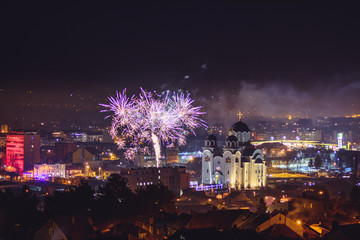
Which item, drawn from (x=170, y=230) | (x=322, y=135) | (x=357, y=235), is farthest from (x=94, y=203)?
(x=322, y=135)

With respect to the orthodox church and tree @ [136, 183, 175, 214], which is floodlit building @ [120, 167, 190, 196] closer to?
the orthodox church

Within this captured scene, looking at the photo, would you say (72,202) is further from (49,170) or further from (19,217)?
(49,170)

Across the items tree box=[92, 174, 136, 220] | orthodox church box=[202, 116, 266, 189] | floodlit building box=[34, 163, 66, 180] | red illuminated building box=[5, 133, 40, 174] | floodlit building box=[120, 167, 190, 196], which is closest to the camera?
tree box=[92, 174, 136, 220]

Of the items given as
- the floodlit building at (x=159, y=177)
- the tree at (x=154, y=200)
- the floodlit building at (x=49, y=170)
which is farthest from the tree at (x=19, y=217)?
the floodlit building at (x=49, y=170)

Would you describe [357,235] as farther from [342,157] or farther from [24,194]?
[342,157]

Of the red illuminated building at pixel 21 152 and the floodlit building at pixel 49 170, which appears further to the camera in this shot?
the red illuminated building at pixel 21 152

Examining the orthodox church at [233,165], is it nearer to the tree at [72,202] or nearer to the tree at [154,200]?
the tree at [154,200]

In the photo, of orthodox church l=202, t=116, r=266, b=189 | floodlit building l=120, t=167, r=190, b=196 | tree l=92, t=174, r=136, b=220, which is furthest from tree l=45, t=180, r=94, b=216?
orthodox church l=202, t=116, r=266, b=189
